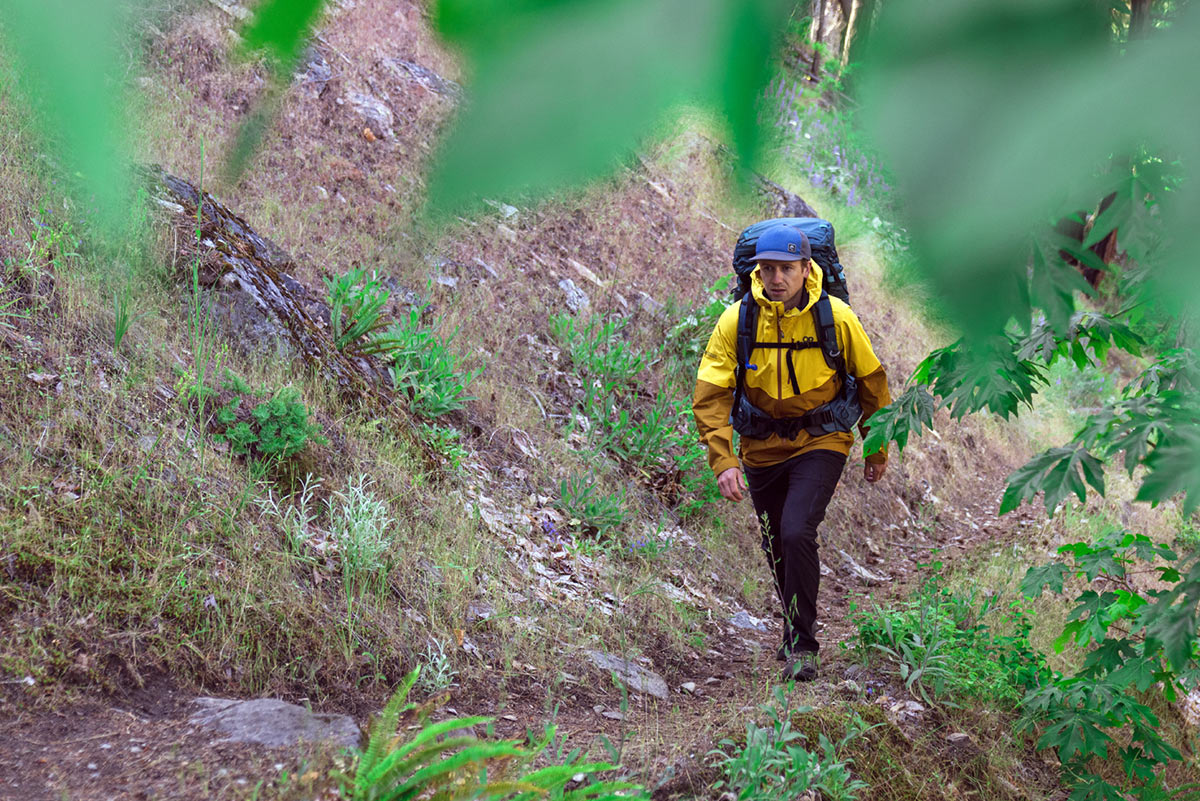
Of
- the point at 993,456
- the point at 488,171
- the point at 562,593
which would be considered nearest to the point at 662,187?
the point at 488,171

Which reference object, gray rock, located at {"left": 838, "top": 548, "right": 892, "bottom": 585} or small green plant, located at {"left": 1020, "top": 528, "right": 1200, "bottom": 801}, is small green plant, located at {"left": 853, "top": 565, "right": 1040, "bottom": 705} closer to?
small green plant, located at {"left": 1020, "top": 528, "right": 1200, "bottom": 801}

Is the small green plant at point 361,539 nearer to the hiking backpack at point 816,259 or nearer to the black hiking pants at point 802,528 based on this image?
the black hiking pants at point 802,528

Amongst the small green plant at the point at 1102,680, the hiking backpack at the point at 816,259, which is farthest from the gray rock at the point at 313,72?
the small green plant at the point at 1102,680

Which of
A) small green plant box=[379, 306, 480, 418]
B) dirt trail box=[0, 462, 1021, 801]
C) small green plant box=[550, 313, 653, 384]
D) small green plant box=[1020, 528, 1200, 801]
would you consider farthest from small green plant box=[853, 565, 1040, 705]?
small green plant box=[550, 313, 653, 384]

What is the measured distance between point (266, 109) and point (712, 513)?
593 cm

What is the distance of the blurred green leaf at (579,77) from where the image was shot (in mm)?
712

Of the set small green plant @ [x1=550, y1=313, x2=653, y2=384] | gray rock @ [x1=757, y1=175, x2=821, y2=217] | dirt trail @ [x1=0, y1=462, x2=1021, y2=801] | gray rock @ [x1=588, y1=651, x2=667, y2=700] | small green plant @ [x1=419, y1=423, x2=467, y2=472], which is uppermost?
small green plant @ [x1=550, y1=313, x2=653, y2=384]

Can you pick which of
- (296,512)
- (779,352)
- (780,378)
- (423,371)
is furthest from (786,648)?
(423,371)

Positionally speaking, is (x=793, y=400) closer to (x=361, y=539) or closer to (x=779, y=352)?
(x=779, y=352)

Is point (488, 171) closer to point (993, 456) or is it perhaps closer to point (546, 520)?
point (546, 520)

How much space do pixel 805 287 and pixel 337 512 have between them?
95.9 inches

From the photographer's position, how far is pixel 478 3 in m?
0.70

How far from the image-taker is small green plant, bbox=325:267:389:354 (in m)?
5.36

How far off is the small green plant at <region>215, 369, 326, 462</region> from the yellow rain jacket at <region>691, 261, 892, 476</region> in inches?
75.7
